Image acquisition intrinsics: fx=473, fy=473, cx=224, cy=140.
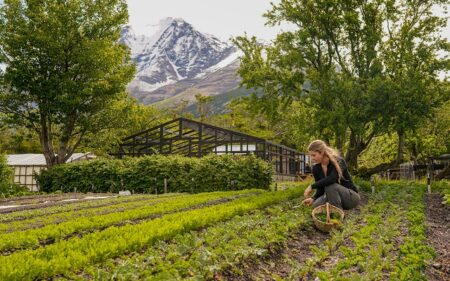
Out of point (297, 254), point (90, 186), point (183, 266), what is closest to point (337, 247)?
point (297, 254)

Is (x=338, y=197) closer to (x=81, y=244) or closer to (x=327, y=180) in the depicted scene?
(x=327, y=180)

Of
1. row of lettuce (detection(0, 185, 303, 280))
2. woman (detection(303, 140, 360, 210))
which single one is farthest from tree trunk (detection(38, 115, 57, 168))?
woman (detection(303, 140, 360, 210))

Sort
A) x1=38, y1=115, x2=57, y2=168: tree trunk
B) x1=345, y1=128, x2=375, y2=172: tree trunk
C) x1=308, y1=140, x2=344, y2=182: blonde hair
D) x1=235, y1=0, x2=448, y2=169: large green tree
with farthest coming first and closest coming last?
x1=38, y1=115, x2=57, y2=168: tree trunk
x1=345, y1=128, x2=375, y2=172: tree trunk
x1=235, y1=0, x2=448, y2=169: large green tree
x1=308, y1=140, x2=344, y2=182: blonde hair

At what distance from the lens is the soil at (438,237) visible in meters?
6.33

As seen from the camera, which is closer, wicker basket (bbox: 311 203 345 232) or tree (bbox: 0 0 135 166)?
wicker basket (bbox: 311 203 345 232)

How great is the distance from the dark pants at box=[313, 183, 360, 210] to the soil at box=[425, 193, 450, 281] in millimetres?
1595

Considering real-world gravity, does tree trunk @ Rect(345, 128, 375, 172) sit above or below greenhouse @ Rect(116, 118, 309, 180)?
below

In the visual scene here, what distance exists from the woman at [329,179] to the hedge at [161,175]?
39.2ft

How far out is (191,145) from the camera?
34406 mm

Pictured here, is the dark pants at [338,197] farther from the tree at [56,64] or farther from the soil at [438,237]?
the tree at [56,64]

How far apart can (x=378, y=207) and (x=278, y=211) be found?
3.06 m

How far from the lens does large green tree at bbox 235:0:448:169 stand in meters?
20.3

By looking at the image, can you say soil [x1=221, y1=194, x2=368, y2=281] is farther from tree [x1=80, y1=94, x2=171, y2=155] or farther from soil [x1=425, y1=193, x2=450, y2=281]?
tree [x1=80, y1=94, x2=171, y2=155]

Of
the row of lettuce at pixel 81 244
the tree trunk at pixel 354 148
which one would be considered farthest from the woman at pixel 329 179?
the tree trunk at pixel 354 148
